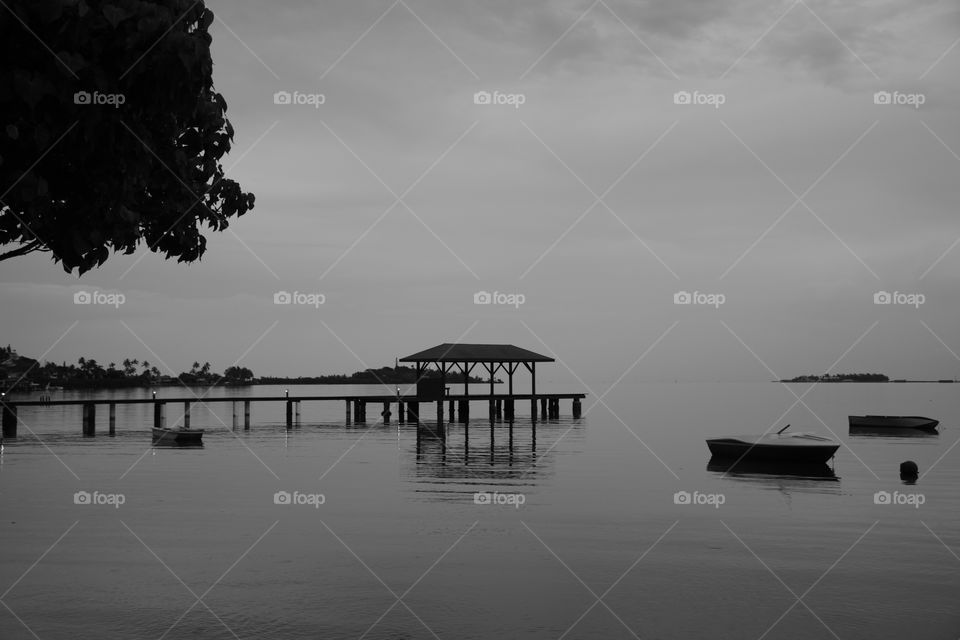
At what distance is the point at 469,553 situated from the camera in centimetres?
1741

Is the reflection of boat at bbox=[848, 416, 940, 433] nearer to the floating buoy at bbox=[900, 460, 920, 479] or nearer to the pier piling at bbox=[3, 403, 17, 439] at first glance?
the floating buoy at bbox=[900, 460, 920, 479]

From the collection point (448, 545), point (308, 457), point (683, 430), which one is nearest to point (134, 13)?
point (448, 545)

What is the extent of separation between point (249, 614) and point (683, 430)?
58233 mm

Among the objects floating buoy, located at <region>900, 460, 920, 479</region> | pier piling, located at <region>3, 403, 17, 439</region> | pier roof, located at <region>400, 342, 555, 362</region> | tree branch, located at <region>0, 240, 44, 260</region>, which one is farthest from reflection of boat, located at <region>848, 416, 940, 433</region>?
tree branch, located at <region>0, 240, 44, 260</region>

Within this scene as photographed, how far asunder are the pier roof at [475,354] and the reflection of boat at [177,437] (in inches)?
601

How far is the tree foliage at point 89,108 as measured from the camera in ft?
19.0

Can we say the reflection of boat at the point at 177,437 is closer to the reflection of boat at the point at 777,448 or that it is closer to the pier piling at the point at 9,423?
the pier piling at the point at 9,423

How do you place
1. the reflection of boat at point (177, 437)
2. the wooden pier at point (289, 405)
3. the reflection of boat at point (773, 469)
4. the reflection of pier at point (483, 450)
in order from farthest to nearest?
the wooden pier at point (289, 405)
the reflection of boat at point (177, 437)
the reflection of boat at point (773, 469)
the reflection of pier at point (483, 450)

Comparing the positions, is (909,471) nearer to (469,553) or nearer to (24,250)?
(469,553)

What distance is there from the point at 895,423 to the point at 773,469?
36402 mm

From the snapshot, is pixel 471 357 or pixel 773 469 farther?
pixel 471 357

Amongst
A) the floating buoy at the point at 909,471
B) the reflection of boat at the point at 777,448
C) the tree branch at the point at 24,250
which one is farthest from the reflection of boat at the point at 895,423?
the tree branch at the point at 24,250

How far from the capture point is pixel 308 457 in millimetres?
39969

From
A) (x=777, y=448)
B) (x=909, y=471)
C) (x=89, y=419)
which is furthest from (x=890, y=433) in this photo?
(x=89, y=419)
